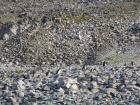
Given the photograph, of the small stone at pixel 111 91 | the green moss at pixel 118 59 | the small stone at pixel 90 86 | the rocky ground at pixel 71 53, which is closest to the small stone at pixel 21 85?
the rocky ground at pixel 71 53

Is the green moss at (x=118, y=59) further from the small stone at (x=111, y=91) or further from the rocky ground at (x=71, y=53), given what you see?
the small stone at (x=111, y=91)

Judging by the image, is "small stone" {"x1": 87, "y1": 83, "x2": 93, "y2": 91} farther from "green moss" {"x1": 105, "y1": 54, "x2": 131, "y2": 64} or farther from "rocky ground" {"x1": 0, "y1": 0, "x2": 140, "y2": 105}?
"green moss" {"x1": 105, "y1": 54, "x2": 131, "y2": 64}

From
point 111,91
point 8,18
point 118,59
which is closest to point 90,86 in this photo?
point 111,91

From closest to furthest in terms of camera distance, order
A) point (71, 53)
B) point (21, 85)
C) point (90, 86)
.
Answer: point (90, 86), point (21, 85), point (71, 53)

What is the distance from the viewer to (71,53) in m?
30.4

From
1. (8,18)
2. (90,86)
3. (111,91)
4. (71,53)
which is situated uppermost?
(8,18)

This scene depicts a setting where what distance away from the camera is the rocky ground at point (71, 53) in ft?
47.9

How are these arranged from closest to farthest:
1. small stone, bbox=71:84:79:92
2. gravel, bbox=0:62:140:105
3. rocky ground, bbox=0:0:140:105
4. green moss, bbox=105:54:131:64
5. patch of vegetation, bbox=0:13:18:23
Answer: gravel, bbox=0:62:140:105
rocky ground, bbox=0:0:140:105
small stone, bbox=71:84:79:92
green moss, bbox=105:54:131:64
patch of vegetation, bbox=0:13:18:23

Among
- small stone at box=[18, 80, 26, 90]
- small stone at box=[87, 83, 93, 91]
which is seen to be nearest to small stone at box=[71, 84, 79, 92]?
small stone at box=[87, 83, 93, 91]

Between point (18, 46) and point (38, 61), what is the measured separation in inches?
92.7

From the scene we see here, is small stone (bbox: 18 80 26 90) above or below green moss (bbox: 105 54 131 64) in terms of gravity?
below

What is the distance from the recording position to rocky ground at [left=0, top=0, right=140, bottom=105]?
14586 millimetres

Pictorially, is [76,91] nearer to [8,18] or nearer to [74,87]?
[74,87]

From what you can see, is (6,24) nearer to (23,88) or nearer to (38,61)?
(38,61)
